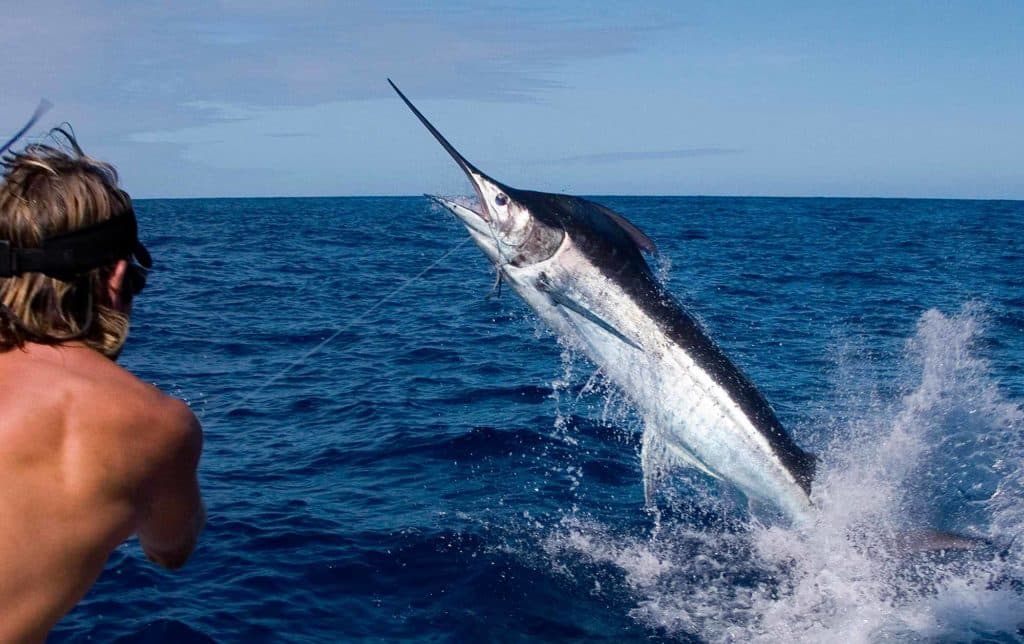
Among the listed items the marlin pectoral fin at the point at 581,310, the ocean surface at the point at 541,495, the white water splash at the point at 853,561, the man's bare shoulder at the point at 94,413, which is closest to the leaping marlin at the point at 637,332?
the marlin pectoral fin at the point at 581,310

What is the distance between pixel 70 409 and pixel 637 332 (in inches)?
127

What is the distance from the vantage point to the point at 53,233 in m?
2.03

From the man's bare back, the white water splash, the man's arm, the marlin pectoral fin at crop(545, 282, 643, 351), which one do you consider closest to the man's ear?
the man's bare back

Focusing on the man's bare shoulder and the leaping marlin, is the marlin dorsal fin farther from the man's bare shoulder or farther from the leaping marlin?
the man's bare shoulder

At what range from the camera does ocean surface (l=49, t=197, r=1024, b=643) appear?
16.8 feet

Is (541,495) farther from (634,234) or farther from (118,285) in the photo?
(118,285)

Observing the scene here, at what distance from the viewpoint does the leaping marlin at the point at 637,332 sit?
14.7 feet

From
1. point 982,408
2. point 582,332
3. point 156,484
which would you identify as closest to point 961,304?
point 982,408

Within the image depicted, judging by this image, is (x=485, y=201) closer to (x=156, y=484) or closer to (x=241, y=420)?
(x=156, y=484)

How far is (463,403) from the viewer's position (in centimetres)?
934

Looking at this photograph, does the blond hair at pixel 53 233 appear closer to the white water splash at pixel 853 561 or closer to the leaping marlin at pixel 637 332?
the leaping marlin at pixel 637 332

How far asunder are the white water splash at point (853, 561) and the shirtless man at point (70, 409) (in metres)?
3.63

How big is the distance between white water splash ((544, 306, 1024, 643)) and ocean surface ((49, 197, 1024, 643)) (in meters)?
0.02

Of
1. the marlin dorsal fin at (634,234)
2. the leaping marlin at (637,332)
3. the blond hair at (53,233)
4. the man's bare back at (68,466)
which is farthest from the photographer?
the marlin dorsal fin at (634,234)
